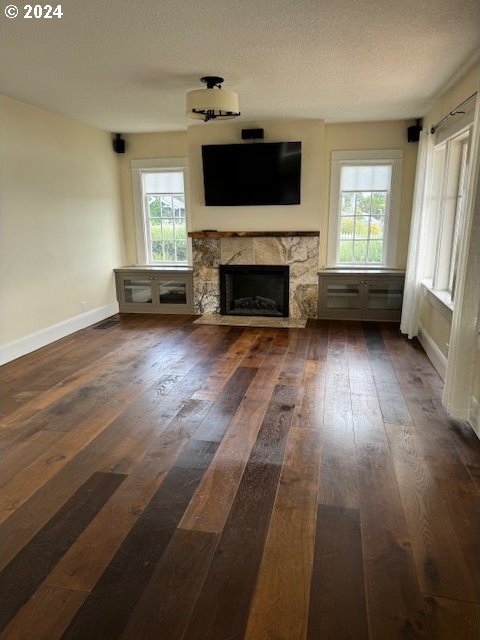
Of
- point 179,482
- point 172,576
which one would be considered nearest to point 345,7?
point 179,482

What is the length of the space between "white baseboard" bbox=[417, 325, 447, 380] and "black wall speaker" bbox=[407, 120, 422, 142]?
2442mm

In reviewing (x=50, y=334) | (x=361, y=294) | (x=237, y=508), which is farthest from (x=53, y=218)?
(x=237, y=508)

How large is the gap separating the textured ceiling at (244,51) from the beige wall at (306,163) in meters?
0.96

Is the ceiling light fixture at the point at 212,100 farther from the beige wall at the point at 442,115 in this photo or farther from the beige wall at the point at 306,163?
the beige wall at the point at 306,163

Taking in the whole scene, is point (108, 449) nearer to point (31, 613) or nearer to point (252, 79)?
point (31, 613)

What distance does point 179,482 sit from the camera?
2.26 m

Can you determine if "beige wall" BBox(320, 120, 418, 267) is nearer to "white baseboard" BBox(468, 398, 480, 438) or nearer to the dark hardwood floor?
the dark hardwood floor

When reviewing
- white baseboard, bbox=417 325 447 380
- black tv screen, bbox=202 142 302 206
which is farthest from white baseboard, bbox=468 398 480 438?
black tv screen, bbox=202 142 302 206

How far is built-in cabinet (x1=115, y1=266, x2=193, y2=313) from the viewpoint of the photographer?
6117 mm

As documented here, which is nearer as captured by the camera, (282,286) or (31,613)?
(31,613)

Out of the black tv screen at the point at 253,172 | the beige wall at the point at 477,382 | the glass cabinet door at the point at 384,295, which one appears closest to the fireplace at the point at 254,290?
the black tv screen at the point at 253,172

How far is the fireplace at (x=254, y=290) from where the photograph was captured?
19.2 feet

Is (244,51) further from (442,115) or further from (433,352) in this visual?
(433,352)

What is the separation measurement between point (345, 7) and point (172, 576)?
292cm
